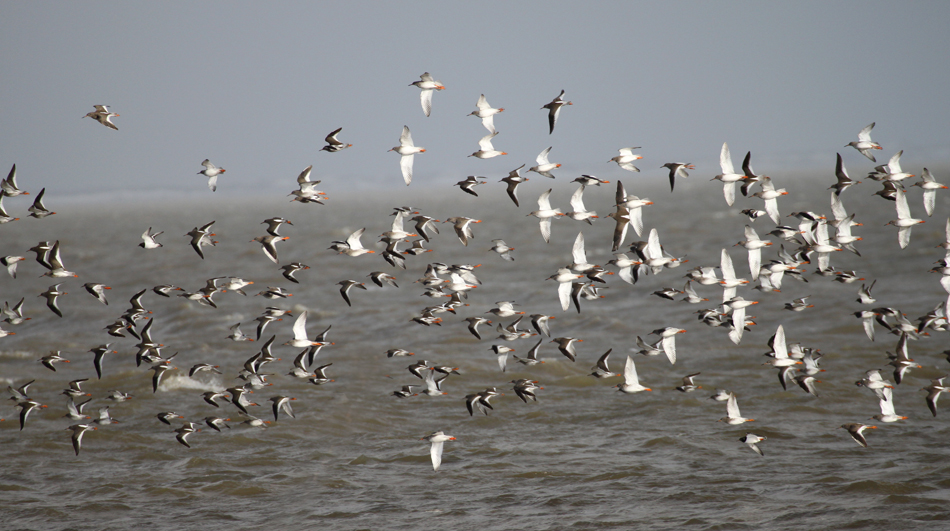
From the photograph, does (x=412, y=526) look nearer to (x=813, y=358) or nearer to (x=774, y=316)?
(x=813, y=358)

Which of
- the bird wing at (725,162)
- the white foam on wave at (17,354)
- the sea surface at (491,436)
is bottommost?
the sea surface at (491,436)

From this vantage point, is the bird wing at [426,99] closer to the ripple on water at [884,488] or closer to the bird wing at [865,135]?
the bird wing at [865,135]

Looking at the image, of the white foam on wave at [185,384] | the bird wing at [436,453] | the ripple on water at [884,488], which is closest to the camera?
the ripple on water at [884,488]

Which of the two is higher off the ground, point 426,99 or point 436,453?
point 426,99

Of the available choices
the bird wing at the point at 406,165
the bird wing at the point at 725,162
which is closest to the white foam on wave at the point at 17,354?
the bird wing at the point at 406,165

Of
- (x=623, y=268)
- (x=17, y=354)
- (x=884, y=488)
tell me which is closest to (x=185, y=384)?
(x=17, y=354)

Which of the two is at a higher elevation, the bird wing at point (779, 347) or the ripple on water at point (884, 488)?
the bird wing at point (779, 347)

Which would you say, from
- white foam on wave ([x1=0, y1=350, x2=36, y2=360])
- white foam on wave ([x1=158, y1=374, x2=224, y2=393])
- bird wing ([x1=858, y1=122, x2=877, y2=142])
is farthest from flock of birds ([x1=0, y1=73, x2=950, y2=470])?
white foam on wave ([x1=0, y1=350, x2=36, y2=360])

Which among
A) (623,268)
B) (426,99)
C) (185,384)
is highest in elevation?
(426,99)

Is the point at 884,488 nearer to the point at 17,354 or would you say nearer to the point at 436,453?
the point at 436,453

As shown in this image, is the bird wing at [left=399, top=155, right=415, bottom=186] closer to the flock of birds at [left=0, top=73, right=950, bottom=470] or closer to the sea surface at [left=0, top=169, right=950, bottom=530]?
the flock of birds at [left=0, top=73, right=950, bottom=470]

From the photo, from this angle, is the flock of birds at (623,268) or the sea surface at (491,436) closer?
the sea surface at (491,436)

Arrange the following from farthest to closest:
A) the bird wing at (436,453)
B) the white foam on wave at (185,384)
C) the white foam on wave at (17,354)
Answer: the white foam on wave at (17,354)
the white foam on wave at (185,384)
the bird wing at (436,453)

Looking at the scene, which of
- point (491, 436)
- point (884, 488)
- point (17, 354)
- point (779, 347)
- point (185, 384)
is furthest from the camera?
point (17, 354)
